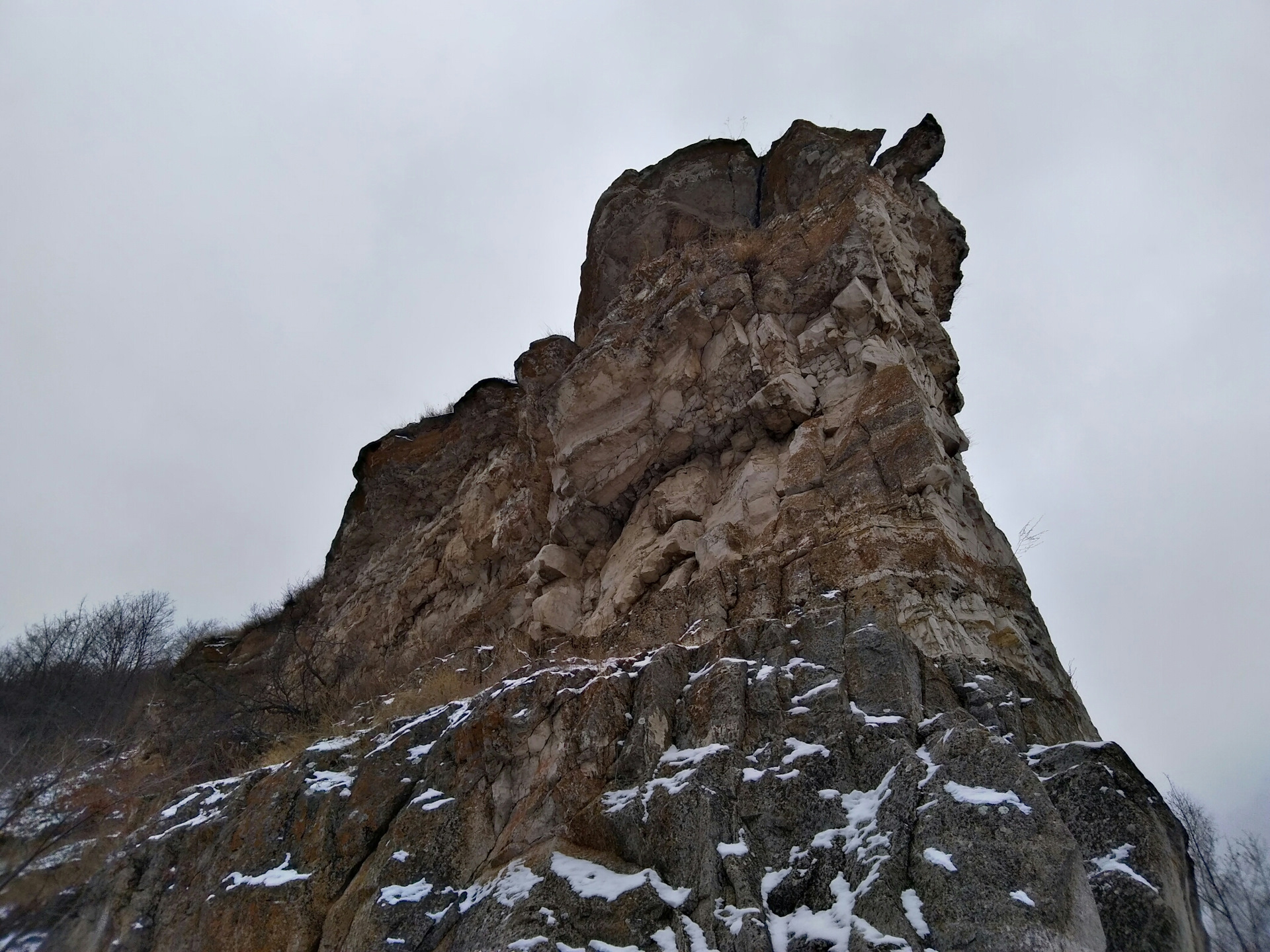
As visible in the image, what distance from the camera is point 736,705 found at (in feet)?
26.6

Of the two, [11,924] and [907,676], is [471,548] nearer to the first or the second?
[11,924]

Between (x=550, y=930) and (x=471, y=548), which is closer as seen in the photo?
(x=550, y=930)

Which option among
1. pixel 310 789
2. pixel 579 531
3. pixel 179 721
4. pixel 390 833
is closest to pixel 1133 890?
pixel 390 833

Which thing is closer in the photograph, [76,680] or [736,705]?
[736,705]

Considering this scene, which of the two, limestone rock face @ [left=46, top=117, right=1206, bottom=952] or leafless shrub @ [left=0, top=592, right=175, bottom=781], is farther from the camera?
leafless shrub @ [left=0, top=592, right=175, bottom=781]

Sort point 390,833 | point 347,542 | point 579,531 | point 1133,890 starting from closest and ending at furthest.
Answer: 1. point 1133,890
2. point 390,833
3. point 579,531
4. point 347,542

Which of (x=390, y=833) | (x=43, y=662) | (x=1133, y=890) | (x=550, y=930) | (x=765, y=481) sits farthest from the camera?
(x=43, y=662)

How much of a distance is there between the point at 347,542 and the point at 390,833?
13.2m

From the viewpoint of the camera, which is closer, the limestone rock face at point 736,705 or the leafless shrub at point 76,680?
the limestone rock face at point 736,705

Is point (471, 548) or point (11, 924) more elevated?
point (471, 548)

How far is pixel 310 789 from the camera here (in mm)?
9508

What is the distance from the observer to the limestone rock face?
6270 mm

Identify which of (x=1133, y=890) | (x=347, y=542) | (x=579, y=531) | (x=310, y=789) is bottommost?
(x=1133, y=890)

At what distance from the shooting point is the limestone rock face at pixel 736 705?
6270 mm
